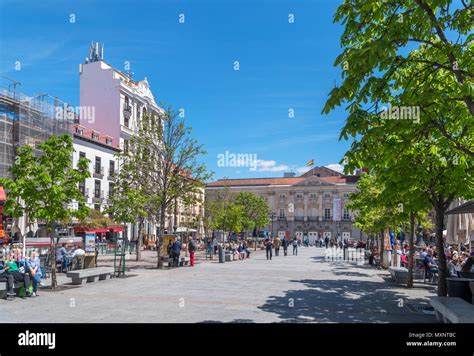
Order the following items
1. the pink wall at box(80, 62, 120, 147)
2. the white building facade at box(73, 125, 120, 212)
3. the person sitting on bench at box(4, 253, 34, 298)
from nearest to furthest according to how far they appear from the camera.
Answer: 1. the person sitting on bench at box(4, 253, 34, 298)
2. the white building facade at box(73, 125, 120, 212)
3. the pink wall at box(80, 62, 120, 147)

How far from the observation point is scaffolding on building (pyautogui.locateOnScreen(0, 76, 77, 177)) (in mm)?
30156

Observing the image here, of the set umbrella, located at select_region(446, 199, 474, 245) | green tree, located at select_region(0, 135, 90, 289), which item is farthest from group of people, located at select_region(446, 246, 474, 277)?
green tree, located at select_region(0, 135, 90, 289)

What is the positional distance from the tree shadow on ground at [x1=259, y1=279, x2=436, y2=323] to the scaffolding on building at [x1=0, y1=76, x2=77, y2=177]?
22.0m

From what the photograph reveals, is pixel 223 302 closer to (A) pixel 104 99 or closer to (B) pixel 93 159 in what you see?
(B) pixel 93 159

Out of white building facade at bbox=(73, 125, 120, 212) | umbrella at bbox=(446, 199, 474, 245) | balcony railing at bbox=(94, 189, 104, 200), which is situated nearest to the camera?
umbrella at bbox=(446, 199, 474, 245)

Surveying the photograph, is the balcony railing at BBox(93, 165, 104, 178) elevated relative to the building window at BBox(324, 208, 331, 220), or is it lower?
elevated

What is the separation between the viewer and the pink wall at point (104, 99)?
5044cm

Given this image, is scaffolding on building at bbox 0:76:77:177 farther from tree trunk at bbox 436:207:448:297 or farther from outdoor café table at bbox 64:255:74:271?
tree trunk at bbox 436:207:448:297

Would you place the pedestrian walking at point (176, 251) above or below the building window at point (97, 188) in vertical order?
below

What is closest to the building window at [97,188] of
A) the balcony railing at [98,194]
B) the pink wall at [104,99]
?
the balcony railing at [98,194]

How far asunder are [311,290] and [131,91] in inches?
1691

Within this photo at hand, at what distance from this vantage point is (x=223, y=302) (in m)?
12.2

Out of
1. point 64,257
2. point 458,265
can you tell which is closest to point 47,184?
point 64,257

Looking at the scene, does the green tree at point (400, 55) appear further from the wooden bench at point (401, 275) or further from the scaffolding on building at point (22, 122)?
the scaffolding on building at point (22, 122)
